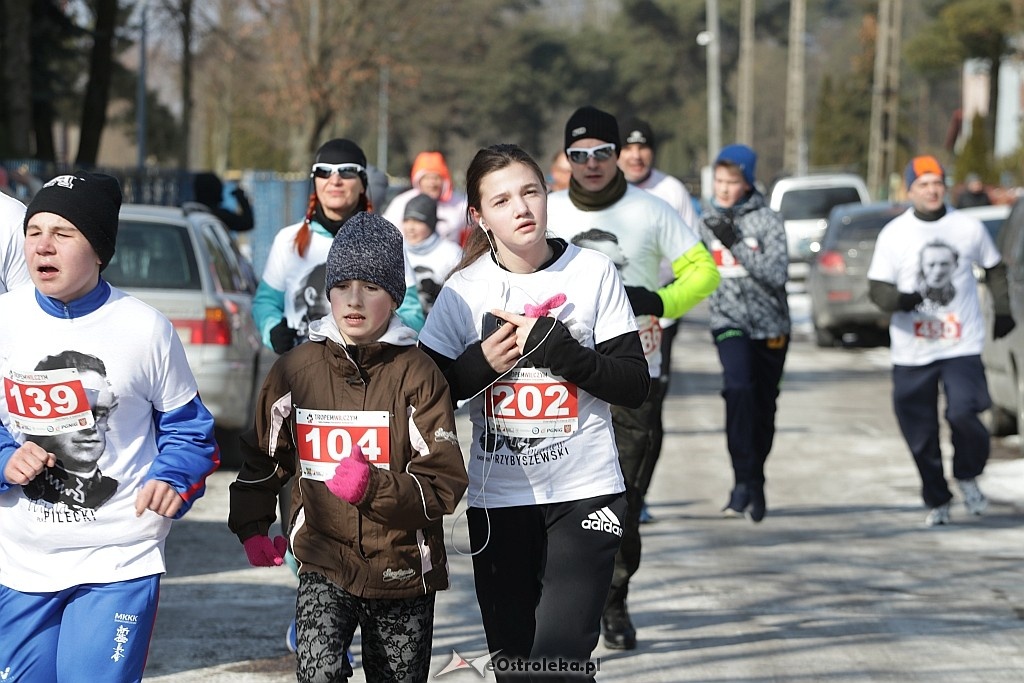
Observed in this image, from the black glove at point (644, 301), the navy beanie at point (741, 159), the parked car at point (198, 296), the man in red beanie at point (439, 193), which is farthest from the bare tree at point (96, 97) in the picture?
the black glove at point (644, 301)

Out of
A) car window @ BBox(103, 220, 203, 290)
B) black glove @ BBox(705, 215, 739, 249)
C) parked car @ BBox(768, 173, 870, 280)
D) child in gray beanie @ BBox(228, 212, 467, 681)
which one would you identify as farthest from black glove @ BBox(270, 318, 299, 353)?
parked car @ BBox(768, 173, 870, 280)

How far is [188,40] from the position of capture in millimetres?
37375

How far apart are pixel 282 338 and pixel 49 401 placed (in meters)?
2.41

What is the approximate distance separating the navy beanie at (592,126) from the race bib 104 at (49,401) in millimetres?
2870

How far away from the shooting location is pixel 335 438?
14.4 feet

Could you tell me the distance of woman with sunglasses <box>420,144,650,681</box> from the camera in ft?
15.4

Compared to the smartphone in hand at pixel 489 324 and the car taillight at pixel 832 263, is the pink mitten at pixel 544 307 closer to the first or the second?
the smartphone in hand at pixel 489 324

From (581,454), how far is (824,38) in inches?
3912

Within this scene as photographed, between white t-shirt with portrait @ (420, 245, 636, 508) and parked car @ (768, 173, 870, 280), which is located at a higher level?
parked car @ (768, 173, 870, 280)

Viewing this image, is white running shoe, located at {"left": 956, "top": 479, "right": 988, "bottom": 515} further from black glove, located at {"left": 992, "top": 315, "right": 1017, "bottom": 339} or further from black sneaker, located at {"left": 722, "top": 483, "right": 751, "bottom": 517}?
black sneaker, located at {"left": 722, "top": 483, "right": 751, "bottom": 517}

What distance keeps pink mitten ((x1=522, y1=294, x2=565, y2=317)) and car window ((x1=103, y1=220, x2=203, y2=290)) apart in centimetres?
654

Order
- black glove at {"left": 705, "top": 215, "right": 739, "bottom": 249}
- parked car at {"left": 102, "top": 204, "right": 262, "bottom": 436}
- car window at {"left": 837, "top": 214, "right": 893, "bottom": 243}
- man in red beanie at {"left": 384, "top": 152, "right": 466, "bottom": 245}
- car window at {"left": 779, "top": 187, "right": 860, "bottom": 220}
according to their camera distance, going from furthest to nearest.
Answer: car window at {"left": 779, "top": 187, "right": 860, "bottom": 220} → car window at {"left": 837, "top": 214, "right": 893, "bottom": 243} → man in red beanie at {"left": 384, "top": 152, "right": 466, "bottom": 245} → parked car at {"left": 102, "top": 204, "right": 262, "bottom": 436} → black glove at {"left": 705, "top": 215, "right": 739, "bottom": 249}

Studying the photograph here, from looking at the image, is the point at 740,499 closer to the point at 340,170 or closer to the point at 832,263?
the point at 340,170

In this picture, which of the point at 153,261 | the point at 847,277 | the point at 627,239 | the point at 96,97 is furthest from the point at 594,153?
the point at 96,97
